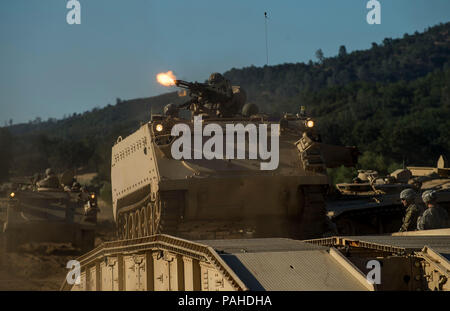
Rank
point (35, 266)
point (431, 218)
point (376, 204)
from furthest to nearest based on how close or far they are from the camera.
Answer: point (35, 266)
point (376, 204)
point (431, 218)

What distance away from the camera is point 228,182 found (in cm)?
1667

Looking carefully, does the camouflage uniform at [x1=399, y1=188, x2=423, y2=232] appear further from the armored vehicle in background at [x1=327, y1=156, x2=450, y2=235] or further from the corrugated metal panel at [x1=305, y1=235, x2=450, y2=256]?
the armored vehicle in background at [x1=327, y1=156, x2=450, y2=235]

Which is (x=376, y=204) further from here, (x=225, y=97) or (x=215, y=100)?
(x=215, y=100)

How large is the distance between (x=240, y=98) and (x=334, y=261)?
10.6 m

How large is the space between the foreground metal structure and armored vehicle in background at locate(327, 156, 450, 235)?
927 cm

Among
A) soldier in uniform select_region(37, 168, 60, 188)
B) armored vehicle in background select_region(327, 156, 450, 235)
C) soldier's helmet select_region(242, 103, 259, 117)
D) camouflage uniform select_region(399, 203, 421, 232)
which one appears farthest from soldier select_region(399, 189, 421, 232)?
soldier in uniform select_region(37, 168, 60, 188)

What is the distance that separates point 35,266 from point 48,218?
6.75ft

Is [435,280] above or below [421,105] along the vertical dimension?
below

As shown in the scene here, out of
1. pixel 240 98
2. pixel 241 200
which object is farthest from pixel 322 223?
pixel 240 98

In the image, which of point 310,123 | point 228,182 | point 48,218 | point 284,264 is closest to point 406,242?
point 284,264

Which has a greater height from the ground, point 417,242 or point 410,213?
point 410,213

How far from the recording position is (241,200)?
16.8m
